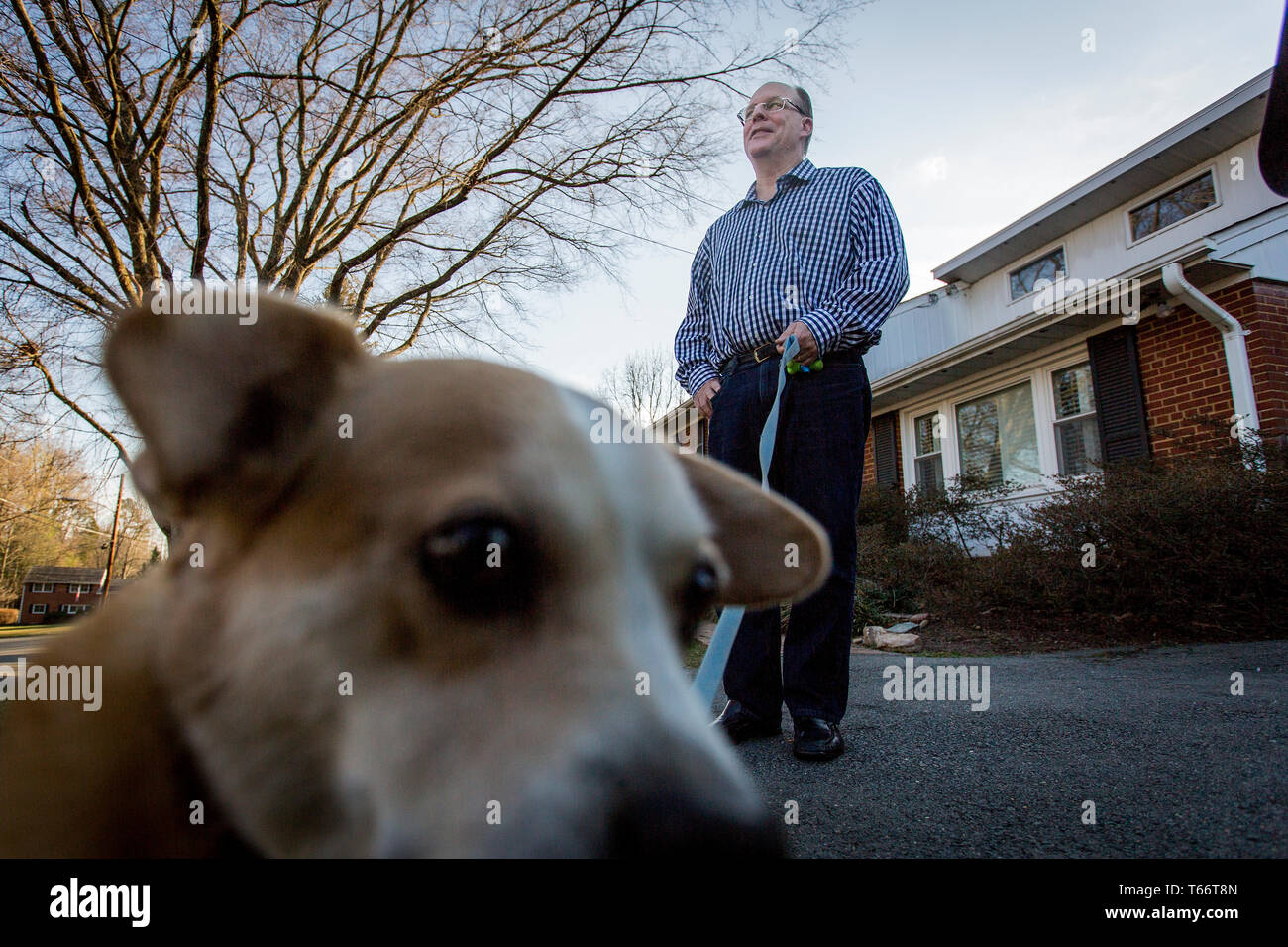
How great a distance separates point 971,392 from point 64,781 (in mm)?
12129

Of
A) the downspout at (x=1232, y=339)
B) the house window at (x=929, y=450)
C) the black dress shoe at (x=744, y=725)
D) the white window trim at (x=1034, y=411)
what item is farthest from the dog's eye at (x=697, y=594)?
the house window at (x=929, y=450)

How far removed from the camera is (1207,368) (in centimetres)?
781

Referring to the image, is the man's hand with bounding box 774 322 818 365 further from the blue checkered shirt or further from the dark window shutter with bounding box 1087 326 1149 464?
the dark window shutter with bounding box 1087 326 1149 464

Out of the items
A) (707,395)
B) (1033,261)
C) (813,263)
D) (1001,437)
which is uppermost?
(1033,261)

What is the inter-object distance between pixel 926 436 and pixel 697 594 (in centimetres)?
Result: 1215

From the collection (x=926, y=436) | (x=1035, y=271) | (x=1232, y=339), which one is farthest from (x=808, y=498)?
(x=1035, y=271)

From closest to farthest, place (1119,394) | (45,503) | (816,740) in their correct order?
1. (816,740)
2. (45,503)
3. (1119,394)

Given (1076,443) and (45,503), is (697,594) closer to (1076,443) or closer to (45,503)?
(45,503)

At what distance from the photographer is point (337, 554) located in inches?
36.8

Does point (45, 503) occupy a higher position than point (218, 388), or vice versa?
point (45, 503)

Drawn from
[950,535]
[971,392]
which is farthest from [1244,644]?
[971,392]

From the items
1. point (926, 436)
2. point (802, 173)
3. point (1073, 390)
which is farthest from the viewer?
point (926, 436)

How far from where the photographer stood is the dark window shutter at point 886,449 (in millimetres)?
12656

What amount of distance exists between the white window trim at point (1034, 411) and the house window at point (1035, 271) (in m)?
2.32
